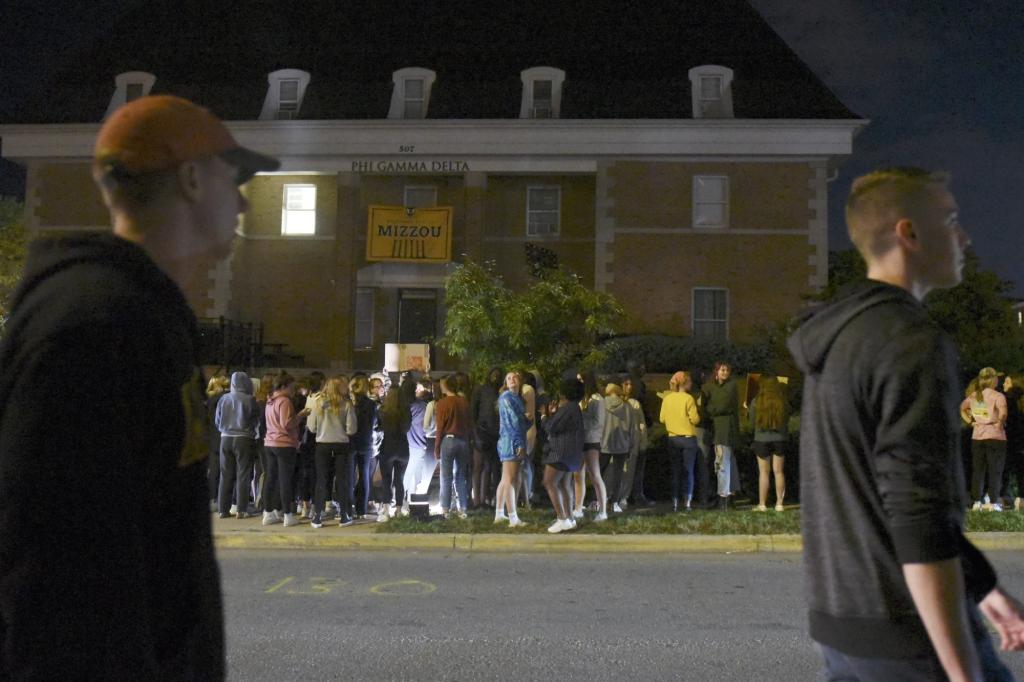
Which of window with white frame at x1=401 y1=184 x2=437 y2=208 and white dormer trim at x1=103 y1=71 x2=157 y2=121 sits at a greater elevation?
white dormer trim at x1=103 y1=71 x2=157 y2=121

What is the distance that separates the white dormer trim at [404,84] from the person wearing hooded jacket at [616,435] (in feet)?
59.1

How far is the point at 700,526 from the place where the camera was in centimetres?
1118

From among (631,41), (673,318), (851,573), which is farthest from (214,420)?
(631,41)

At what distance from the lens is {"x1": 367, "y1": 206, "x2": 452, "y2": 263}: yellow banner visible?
28.8 metres

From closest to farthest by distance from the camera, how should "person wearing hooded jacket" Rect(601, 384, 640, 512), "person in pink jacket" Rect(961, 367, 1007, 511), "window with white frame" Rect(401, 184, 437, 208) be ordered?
"person in pink jacket" Rect(961, 367, 1007, 511), "person wearing hooded jacket" Rect(601, 384, 640, 512), "window with white frame" Rect(401, 184, 437, 208)

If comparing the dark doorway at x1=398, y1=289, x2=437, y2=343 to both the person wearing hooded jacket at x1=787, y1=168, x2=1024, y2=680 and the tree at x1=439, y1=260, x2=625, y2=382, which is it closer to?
the tree at x1=439, y1=260, x2=625, y2=382

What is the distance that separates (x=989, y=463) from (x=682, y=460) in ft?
13.0

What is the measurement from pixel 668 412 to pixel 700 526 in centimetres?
210

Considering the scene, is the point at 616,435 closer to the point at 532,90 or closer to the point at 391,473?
the point at 391,473

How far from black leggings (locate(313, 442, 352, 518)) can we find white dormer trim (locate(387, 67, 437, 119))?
61.1ft

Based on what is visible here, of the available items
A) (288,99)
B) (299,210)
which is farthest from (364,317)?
(288,99)

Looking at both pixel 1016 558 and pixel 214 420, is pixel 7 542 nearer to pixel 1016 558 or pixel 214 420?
pixel 1016 558

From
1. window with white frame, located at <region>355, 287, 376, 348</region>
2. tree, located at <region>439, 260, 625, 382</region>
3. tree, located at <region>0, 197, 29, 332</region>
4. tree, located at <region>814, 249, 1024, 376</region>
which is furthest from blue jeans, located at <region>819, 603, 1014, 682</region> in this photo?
window with white frame, located at <region>355, 287, 376, 348</region>

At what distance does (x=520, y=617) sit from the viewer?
6984mm
